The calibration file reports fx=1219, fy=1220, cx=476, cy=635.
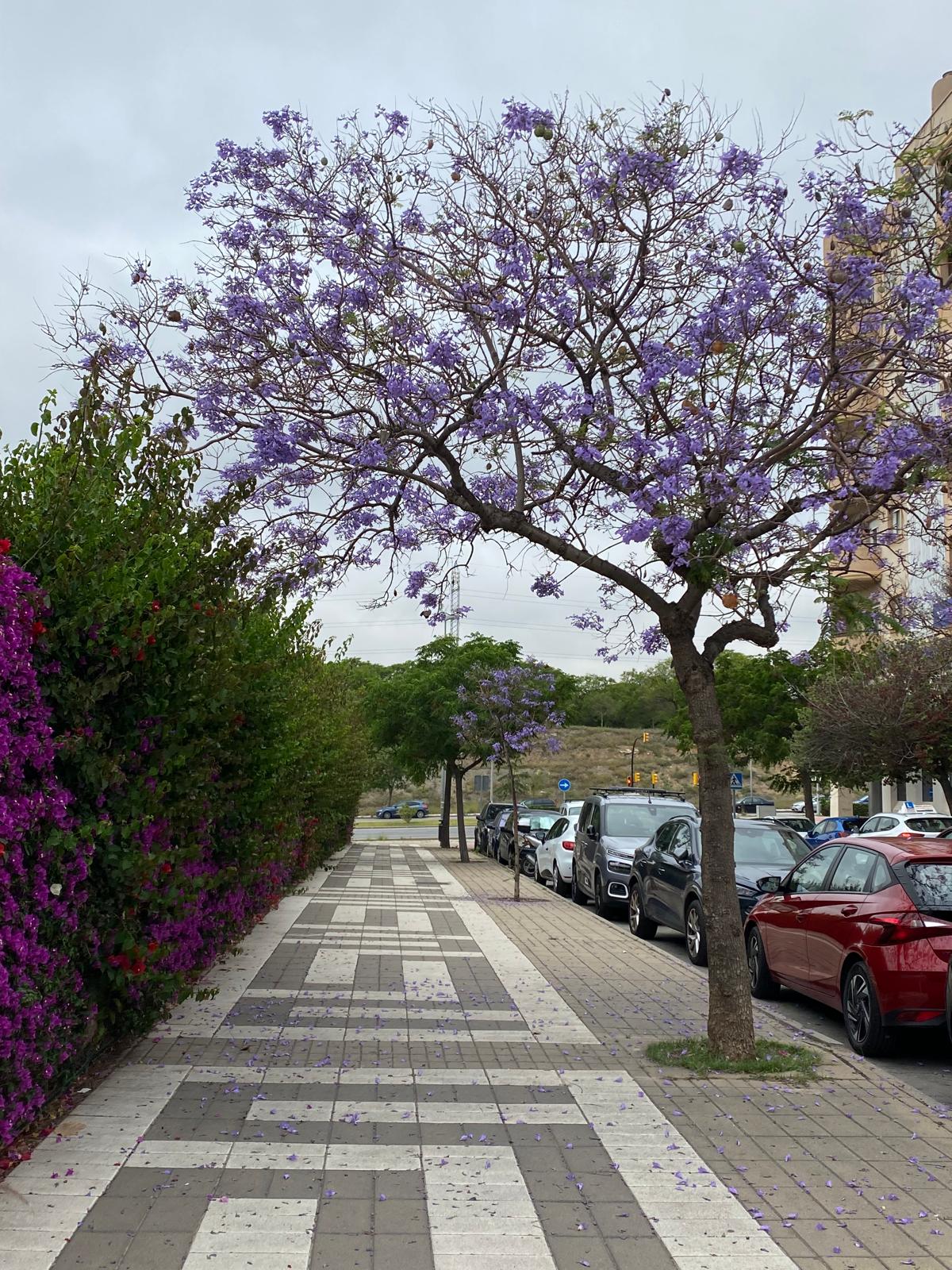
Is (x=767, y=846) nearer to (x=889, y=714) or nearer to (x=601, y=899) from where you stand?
(x=601, y=899)

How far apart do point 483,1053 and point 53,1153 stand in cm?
312

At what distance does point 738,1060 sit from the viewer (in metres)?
7.66

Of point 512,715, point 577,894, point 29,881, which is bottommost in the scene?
point 577,894

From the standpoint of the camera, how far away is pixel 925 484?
7.06 meters

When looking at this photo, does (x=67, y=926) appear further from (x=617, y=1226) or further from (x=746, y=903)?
(x=746, y=903)

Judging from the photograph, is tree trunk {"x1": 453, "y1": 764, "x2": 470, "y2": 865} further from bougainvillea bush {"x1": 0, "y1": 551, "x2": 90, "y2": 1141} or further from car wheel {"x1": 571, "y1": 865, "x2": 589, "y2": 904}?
bougainvillea bush {"x1": 0, "y1": 551, "x2": 90, "y2": 1141}

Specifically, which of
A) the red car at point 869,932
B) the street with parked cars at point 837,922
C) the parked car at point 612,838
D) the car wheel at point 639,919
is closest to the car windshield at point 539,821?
the parked car at point 612,838

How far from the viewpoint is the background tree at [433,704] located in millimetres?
35312

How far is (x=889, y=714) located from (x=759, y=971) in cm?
1645

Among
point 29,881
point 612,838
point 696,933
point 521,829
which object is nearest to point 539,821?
point 521,829

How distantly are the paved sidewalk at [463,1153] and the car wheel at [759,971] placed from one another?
1.03m

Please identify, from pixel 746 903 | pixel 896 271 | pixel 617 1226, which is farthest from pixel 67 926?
pixel 746 903

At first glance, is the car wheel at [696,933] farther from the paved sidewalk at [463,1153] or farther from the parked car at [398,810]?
the parked car at [398,810]

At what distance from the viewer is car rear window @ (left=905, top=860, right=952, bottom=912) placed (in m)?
8.05
